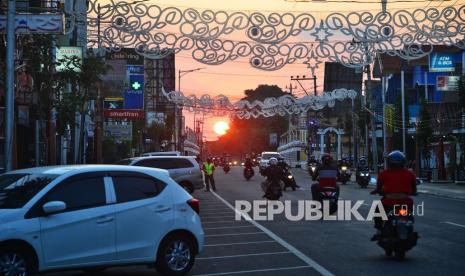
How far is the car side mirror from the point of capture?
8.60m

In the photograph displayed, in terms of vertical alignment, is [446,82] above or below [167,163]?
above

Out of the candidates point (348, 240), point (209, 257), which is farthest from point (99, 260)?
point (348, 240)

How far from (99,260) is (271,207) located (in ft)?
46.1

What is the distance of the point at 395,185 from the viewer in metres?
11.6

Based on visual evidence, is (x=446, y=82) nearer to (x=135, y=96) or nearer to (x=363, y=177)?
(x=363, y=177)

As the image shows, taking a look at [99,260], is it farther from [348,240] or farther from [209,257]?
[348,240]

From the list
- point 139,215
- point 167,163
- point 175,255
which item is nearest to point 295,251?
point 175,255

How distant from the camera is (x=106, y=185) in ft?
30.7

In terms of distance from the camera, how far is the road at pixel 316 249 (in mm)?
10594

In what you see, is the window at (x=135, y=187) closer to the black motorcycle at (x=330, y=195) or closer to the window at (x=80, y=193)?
the window at (x=80, y=193)

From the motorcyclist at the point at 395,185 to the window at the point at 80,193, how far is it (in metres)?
4.76

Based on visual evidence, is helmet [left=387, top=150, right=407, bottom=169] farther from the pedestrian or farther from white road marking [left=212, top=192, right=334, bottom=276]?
the pedestrian

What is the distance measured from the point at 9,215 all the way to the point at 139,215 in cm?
174

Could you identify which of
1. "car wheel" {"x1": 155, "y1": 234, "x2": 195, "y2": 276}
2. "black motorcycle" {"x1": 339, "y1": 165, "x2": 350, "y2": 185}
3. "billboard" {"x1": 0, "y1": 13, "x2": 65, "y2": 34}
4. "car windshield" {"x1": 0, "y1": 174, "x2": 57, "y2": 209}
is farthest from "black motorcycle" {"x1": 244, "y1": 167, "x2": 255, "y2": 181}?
"car windshield" {"x1": 0, "y1": 174, "x2": 57, "y2": 209}
